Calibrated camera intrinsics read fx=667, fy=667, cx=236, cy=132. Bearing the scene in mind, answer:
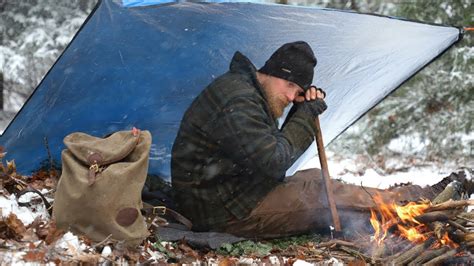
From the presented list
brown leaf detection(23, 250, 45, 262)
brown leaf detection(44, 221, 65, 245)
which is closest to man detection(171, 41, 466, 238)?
brown leaf detection(44, 221, 65, 245)

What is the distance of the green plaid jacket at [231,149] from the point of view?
4.02m

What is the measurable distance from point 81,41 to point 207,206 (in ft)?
4.31

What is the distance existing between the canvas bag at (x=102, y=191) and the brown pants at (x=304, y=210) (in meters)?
0.76

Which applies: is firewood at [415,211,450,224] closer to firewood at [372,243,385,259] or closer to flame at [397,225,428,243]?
flame at [397,225,428,243]

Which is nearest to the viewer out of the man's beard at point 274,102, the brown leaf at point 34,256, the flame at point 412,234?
the brown leaf at point 34,256

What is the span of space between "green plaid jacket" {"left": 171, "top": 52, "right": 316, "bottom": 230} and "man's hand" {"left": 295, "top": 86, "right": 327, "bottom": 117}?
2.7 inches

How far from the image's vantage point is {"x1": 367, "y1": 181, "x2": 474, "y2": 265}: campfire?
362 centimetres

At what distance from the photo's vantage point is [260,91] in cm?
424

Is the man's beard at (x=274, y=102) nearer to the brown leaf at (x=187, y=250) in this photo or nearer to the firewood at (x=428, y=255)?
the brown leaf at (x=187, y=250)

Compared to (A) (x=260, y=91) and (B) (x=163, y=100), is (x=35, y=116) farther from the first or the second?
(A) (x=260, y=91)

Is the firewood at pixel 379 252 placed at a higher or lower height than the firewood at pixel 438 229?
lower

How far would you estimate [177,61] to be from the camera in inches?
193

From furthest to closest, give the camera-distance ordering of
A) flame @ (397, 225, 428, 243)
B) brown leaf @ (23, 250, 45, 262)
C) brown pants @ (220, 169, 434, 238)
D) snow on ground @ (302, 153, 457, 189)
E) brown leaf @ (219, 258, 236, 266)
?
snow on ground @ (302, 153, 457, 189)
brown pants @ (220, 169, 434, 238)
flame @ (397, 225, 428, 243)
brown leaf @ (219, 258, 236, 266)
brown leaf @ (23, 250, 45, 262)

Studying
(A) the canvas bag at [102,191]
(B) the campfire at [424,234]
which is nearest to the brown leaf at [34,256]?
(A) the canvas bag at [102,191]
